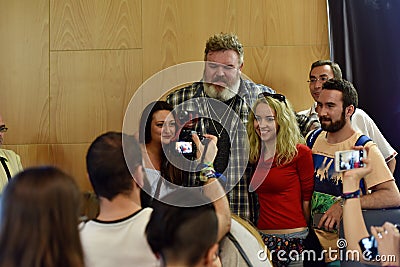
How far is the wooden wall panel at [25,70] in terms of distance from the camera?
12.8 ft

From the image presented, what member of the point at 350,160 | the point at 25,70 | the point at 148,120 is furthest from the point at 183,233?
the point at 25,70

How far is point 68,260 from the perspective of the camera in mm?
1308

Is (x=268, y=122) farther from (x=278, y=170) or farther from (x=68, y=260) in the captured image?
(x=68, y=260)

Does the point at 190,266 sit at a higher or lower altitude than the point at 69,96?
lower

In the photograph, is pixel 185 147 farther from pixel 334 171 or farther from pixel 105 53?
pixel 105 53

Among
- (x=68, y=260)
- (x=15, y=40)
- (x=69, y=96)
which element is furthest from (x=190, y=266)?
(x=15, y=40)

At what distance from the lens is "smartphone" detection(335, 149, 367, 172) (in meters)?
2.16

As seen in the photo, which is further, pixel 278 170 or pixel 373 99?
pixel 373 99

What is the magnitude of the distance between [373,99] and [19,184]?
2642 millimetres

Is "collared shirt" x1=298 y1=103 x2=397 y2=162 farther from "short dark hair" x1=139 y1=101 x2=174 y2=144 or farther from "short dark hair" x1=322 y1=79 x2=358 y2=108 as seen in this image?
"short dark hair" x1=139 y1=101 x2=174 y2=144

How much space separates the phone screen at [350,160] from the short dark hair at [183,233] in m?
0.85

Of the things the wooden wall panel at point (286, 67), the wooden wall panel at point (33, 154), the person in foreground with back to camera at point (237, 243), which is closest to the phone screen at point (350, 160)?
the person in foreground with back to camera at point (237, 243)

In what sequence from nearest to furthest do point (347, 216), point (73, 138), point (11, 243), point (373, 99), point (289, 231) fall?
1. point (11, 243)
2. point (347, 216)
3. point (289, 231)
4. point (373, 99)
5. point (73, 138)

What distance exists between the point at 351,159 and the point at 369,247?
0.46 m
